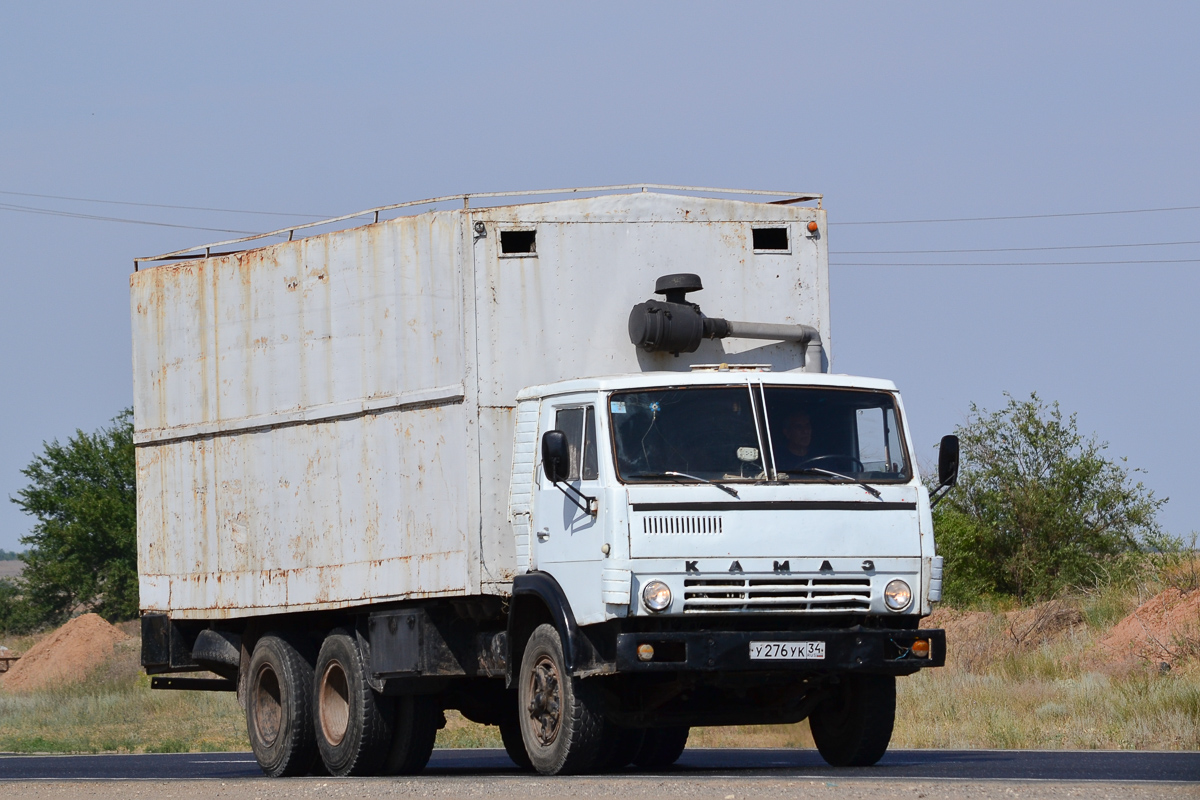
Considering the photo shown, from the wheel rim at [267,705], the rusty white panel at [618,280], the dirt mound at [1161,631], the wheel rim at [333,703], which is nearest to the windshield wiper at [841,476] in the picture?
the rusty white panel at [618,280]

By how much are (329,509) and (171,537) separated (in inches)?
104

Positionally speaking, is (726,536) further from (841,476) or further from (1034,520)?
(1034,520)

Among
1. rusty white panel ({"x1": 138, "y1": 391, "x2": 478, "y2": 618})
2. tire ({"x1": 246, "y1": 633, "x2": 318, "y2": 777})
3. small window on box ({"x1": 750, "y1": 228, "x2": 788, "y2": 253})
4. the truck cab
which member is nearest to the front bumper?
the truck cab

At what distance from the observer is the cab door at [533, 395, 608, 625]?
439 inches

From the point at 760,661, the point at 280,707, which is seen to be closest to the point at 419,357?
the point at 760,661

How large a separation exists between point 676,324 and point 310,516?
359 centimetres

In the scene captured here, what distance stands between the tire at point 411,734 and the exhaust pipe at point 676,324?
344 centimetres

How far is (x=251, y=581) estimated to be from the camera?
14.9 meters

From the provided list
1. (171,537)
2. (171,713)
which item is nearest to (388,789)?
(171,537)

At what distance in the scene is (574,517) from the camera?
1141 cm

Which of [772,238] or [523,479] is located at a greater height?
[772,238]

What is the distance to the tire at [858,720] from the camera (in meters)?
12.1

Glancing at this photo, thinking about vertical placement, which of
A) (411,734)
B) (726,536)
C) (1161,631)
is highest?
(726,536)

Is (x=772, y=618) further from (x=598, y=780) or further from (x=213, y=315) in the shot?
(x=213, y=315)
